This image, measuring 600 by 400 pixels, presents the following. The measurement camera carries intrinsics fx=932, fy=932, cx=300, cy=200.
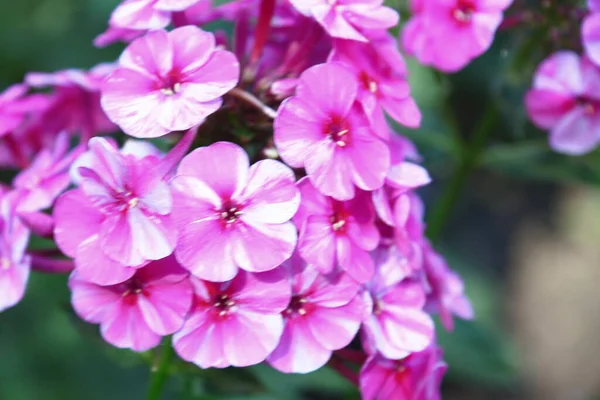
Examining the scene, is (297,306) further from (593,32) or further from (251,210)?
(593,32)

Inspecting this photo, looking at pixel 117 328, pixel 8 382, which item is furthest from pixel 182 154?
pixel 8 382

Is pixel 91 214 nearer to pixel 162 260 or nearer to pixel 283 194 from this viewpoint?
pixel 162 260

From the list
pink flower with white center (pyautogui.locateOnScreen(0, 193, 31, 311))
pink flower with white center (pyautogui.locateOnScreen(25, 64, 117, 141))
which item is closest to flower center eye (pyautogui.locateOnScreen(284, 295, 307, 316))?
pink flower with white center (pyautogui.locateOnScreen(0, 193, 31, 311))

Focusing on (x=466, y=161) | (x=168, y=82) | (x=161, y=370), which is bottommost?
(x=466, y=161)

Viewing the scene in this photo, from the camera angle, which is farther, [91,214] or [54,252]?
[54,252]

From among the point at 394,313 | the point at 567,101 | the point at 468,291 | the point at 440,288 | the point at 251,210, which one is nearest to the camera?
the point at 251,210

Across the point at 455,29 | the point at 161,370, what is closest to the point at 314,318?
the point at 161,370
